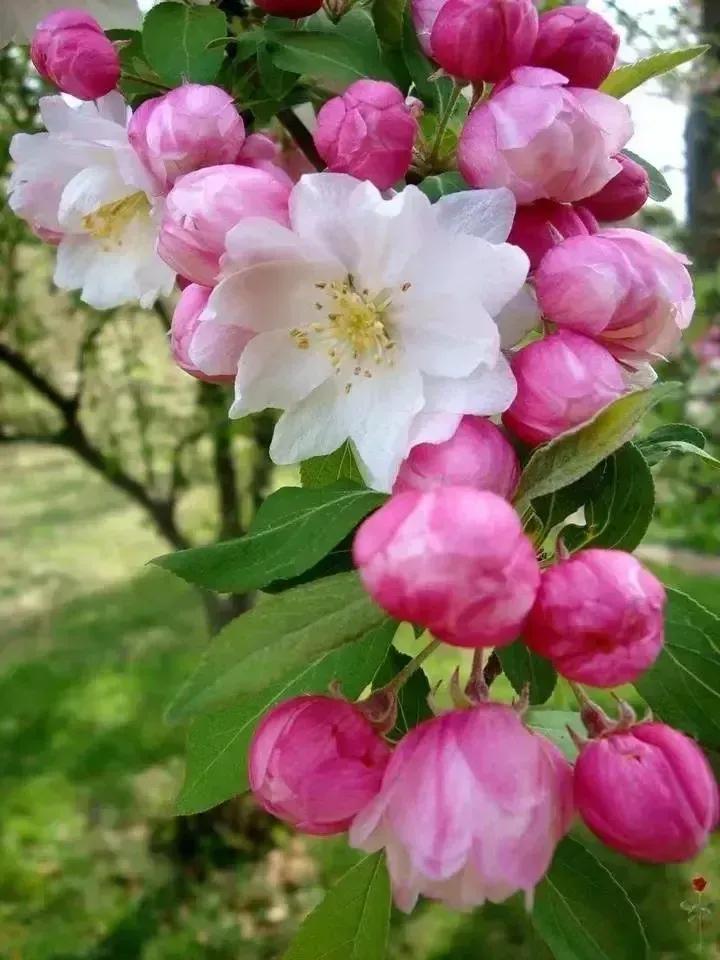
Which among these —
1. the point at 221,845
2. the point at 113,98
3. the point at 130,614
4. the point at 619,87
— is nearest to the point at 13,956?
the point at 221,845

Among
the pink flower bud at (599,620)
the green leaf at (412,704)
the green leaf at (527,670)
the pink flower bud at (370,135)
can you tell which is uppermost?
the pink flower bud at (370,135)

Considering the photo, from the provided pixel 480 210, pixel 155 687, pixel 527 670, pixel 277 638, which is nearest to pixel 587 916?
pixel 527 670

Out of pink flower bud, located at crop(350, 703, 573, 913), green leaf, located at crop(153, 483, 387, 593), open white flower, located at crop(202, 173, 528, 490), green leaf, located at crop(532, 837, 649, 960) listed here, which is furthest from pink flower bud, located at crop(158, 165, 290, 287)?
green leaf, located at crop(532, 837, 649, 960)

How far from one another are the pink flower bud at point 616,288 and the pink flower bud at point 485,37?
0.11 metres

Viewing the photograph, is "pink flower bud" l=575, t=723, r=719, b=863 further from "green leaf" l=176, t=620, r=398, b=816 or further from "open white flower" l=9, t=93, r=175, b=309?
"open white flower" l=9, t=93, r=175, b=309

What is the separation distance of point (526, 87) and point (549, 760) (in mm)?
308

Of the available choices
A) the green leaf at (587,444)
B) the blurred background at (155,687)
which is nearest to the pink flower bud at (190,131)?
the green leaf at (587,444)

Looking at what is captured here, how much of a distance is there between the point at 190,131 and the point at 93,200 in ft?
0.39

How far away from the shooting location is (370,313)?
20.5 inches

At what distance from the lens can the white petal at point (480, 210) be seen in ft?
1.53

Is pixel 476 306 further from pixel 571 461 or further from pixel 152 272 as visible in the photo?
pixel 152 272

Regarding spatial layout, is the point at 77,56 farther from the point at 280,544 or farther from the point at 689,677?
the point at 689,677

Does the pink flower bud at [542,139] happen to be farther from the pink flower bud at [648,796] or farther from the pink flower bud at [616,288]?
the pink flower bud at [648,796]

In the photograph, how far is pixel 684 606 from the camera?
0.54 m
